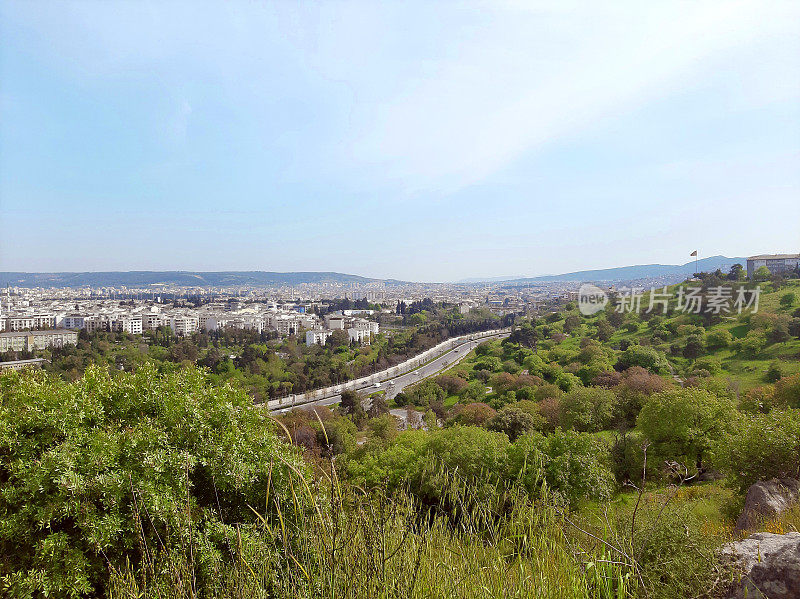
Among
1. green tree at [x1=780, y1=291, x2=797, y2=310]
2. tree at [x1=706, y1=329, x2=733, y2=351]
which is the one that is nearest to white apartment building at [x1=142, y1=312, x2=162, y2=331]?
tree at [x1=706, y1=329, x2=733, y2=351]

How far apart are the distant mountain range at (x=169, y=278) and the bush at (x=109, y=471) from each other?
273ft

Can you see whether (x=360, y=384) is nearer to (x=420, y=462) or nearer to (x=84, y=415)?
(x=420, y=462)

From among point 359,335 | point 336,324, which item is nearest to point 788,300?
point 359,335

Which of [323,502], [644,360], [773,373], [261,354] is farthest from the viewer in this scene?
[261,354]

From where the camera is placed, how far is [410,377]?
35.7 metres

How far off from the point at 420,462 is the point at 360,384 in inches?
999

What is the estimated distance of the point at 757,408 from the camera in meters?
12.2

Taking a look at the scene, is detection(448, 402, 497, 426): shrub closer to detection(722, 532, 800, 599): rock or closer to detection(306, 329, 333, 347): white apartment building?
detection(722, 532, 800, 599): rock

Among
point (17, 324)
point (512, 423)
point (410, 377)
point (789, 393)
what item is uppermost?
point (789, 393)

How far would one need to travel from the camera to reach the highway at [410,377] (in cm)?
2931

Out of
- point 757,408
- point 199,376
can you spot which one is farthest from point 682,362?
point 199,376

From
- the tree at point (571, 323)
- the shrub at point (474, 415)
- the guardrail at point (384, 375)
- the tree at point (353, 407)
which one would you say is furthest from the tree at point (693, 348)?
the guardrail at point (384, 375)

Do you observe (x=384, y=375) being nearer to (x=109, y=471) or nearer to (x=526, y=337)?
(x=526, y=337)

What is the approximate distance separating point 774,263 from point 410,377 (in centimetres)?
2923
